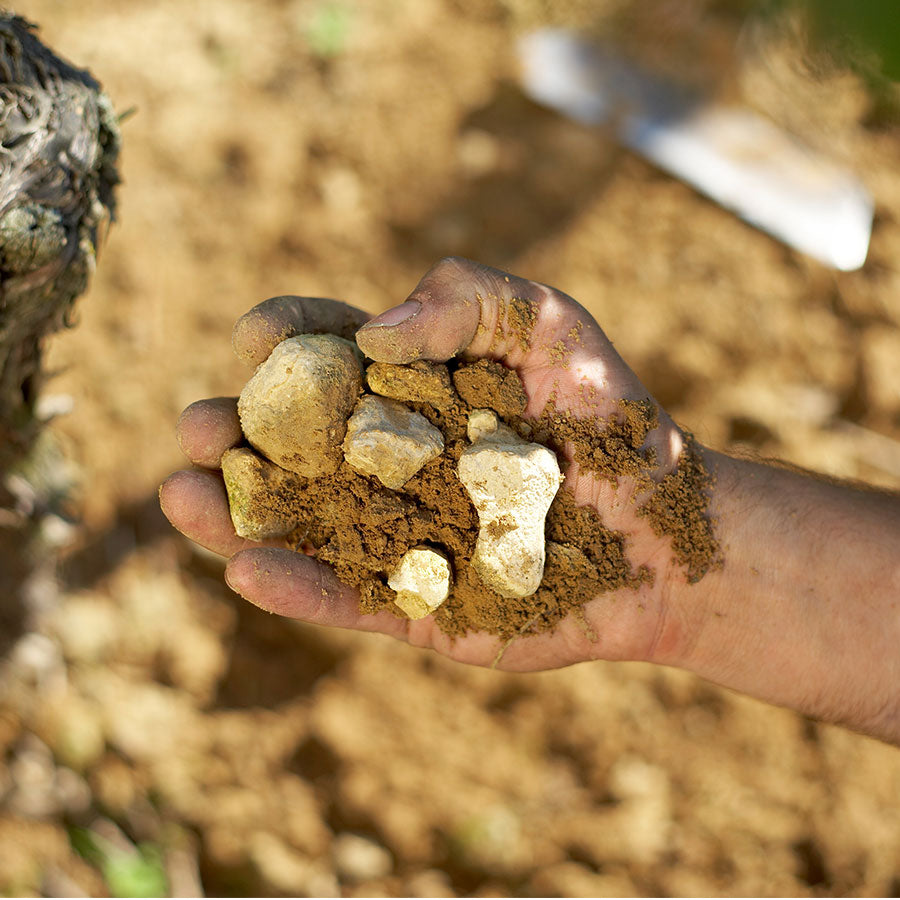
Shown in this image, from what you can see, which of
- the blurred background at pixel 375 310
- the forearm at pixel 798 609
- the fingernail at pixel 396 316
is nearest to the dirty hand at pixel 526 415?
the fingernail at pixel 396 316

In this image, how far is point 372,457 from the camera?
4.69ft

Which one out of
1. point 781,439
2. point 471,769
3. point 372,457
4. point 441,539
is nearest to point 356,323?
point 372,457

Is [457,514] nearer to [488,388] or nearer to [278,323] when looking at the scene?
[488,388]

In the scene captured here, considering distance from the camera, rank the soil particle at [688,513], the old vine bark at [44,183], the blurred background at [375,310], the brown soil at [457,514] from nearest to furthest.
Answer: the old vine bark at [44,183] < the brown soil at [457,514] < the soil particle at [688,513] < the blurred background at [375,310]

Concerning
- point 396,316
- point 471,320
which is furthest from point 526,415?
point 396,316

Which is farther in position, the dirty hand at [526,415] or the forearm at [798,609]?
the forearm at [798,609]

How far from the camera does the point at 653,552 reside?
169 cm

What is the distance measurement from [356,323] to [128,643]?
50.6 inches

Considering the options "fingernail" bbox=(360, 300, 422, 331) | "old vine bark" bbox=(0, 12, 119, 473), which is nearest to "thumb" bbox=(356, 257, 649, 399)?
"fingernail" bbox=(360, 300, 422, 331)

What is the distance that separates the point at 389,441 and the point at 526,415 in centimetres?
33

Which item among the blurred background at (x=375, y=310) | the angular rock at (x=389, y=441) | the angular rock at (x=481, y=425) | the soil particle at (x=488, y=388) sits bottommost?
the blurred background at (x=375, y=310)

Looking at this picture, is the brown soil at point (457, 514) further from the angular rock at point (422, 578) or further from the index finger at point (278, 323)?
the index finger at point (278, 323)

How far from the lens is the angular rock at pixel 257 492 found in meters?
1.49

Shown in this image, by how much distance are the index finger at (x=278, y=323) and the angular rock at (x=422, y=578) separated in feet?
1.59
